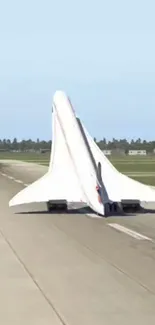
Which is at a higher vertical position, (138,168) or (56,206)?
(56,206)

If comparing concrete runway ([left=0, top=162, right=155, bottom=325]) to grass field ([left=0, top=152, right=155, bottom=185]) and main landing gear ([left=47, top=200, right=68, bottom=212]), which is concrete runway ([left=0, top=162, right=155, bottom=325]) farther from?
grass field ([left=0, top=152, right=155, bottom=185])

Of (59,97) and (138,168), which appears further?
(138,168)

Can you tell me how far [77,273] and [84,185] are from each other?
13.3 metres

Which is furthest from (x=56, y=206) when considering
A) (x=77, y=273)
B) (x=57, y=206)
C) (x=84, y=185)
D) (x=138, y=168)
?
(x=138, y=168)

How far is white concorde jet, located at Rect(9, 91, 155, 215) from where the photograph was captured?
2559 cm

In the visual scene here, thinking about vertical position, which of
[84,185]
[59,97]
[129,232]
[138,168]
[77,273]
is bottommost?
[138,168]

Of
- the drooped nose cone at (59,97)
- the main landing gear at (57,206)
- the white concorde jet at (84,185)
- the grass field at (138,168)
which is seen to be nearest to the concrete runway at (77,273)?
the white concorde jet at (84,185)

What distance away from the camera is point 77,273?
1286 centimetres

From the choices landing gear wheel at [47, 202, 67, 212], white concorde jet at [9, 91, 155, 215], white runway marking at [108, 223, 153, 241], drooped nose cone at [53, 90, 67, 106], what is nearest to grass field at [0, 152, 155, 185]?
drooped nose cone at [53, 90, 67, 106]

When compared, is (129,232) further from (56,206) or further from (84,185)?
(56,206)

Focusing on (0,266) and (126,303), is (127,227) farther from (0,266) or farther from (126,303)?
(126,303)

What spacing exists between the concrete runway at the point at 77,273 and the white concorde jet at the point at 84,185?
3.07m

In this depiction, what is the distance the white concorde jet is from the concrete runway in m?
3.07

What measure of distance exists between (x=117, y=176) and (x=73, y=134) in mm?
4851
